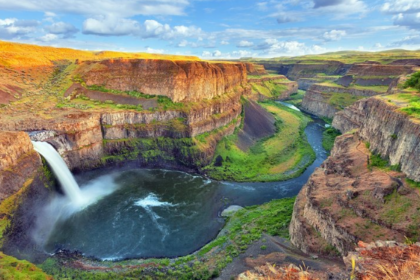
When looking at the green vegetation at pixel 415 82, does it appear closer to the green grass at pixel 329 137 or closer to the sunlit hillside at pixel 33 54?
the green grass at pixel 329 137

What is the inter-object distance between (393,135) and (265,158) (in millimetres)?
30499

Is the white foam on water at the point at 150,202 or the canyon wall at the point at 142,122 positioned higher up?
the canyon wall at the point at 142,122

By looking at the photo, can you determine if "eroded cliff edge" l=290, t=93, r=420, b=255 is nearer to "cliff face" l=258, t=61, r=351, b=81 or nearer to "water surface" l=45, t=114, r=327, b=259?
"water surface" l=45, t=114, r=327, b=259

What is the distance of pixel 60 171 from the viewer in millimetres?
40969

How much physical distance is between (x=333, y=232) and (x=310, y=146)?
1799 inches

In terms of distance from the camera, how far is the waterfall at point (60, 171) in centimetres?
4009

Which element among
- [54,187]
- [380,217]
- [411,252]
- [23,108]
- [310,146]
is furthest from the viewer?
[310,146]

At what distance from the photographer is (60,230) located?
3372 cm

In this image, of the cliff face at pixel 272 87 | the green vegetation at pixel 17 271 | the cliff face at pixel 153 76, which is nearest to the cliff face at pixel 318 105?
the cliff face at pixel 272 87

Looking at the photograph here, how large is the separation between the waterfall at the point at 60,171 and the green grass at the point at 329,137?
57038 mm

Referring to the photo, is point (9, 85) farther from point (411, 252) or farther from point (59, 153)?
point (411, 252)

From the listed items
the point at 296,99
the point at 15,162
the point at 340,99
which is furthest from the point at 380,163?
the point at 296,99

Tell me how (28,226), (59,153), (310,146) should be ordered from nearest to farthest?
(28,226)
(59,153)
(310,146)

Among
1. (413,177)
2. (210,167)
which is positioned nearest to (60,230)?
(210,167)
